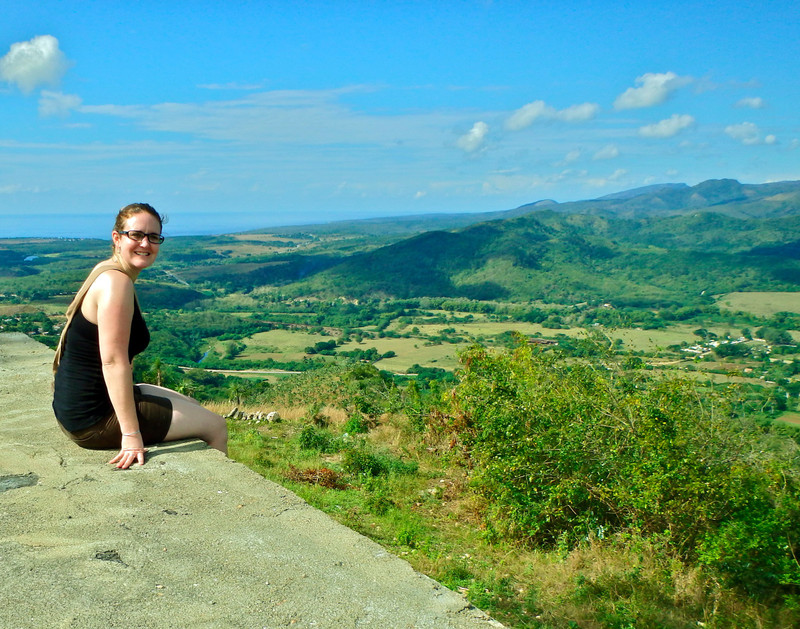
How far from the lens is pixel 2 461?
3566 millimetres

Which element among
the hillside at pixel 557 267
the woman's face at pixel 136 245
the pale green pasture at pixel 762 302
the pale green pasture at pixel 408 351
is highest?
the woman's face at pixel 136 245

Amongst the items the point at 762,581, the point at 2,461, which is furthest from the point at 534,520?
the point at 2,461

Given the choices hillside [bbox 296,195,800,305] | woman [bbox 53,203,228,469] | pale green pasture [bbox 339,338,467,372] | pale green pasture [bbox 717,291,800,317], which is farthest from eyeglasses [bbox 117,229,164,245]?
hillside [bbox 296,195,800,305]

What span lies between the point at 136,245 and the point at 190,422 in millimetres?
1078

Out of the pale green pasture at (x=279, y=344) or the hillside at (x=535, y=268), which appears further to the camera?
the hillside at (x=535, y=268)

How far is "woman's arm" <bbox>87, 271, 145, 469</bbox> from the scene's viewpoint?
3355 mm

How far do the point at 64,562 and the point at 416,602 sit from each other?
1362 millimetres

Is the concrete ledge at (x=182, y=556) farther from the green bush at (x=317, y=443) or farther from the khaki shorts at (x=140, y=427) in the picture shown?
the green bush at (x=317, y=443)

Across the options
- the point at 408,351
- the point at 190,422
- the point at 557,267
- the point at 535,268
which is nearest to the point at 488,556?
the point at 190,422

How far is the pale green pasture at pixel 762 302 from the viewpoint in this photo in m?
61.5

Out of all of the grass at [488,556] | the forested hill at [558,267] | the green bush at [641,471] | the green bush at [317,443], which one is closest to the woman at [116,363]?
the grass at [488,556]

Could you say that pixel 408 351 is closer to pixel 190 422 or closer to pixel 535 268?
pixel 190 422

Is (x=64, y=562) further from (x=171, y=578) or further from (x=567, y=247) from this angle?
(x=567, y=247)

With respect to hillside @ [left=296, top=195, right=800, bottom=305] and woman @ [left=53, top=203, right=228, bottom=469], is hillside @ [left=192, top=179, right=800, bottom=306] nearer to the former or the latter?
hillside @ [left=296, top=195, right=800, bottom=305]
